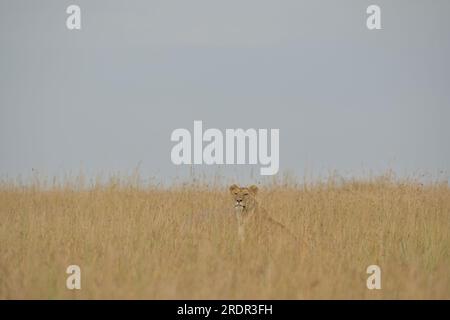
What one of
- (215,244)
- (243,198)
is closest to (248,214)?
(243,198)

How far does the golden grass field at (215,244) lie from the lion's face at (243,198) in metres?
0.29

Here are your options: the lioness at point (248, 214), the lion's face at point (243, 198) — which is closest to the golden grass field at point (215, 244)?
the lioness at point (248, 214)

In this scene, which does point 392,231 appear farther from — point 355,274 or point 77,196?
point 77,196

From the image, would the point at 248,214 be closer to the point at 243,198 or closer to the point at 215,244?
the point at 243,198

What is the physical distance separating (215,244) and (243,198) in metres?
1.35

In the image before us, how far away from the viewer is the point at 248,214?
9.29 m

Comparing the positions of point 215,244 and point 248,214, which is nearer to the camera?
point 215,244

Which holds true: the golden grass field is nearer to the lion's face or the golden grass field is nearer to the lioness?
the lioness

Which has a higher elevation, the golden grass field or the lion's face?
the lion's face

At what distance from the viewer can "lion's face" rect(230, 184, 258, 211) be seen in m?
9.35

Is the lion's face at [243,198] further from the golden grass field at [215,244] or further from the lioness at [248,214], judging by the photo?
the golden grass field at [215,244]

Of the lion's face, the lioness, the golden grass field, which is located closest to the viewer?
the golden grass field

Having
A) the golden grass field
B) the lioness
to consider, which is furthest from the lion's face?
the golden grass field
